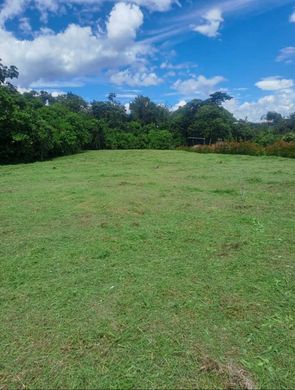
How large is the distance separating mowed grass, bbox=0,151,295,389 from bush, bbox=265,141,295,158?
10.8 m

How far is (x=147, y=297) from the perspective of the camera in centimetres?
246

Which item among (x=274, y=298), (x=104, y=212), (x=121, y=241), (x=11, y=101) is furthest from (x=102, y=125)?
(x=274, y=298)

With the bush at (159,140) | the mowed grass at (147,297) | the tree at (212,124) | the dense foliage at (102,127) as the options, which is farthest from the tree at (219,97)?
the mowed grass at (147,297)

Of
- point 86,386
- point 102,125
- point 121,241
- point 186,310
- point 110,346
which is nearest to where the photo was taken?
point 86,386

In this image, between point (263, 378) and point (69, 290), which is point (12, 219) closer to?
point (69, 290)

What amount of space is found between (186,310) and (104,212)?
281cm

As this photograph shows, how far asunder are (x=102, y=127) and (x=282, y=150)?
450 inches

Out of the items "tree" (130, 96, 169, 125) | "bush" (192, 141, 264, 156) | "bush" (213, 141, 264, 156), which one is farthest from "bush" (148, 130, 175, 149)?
"tree" (130, 96, 169, 125)

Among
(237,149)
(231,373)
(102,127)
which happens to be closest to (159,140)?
(102,127)

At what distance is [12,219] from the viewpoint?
4648mm

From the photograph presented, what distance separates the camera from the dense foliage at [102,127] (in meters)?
13.2

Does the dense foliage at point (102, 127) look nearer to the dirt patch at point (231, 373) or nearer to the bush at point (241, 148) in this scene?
the bush at point (241, 148)

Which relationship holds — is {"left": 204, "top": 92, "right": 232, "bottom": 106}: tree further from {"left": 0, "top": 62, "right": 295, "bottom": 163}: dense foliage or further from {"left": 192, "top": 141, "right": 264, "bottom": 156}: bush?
{"left": 192, "top": 141, "right": 264, "bottom": 156}: bush

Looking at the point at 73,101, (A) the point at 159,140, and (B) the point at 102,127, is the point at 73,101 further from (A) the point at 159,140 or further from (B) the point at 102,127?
(B) the point at 102,127
